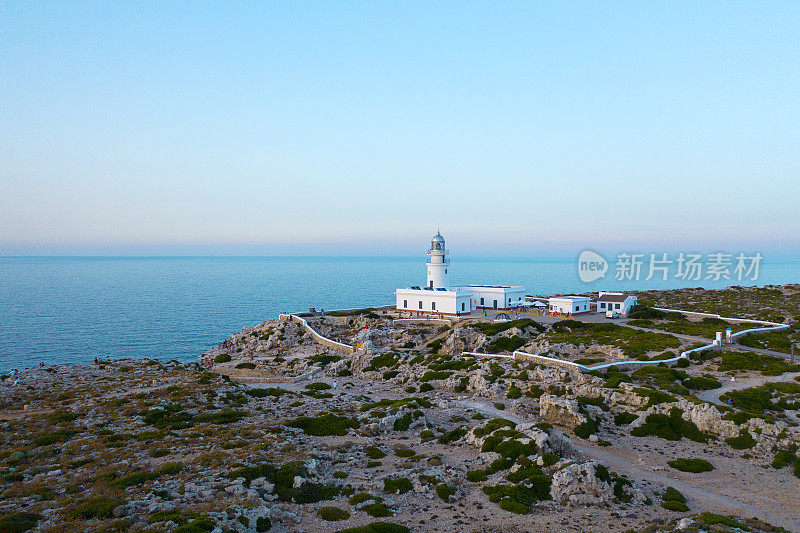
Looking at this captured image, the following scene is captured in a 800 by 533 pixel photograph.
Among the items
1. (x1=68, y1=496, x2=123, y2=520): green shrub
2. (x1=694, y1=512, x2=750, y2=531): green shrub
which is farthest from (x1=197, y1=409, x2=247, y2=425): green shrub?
(x1=694, y1=512, x2=750, y2=531): green shrub

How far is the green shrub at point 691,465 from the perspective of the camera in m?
20.7

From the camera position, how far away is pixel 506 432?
23.0 m

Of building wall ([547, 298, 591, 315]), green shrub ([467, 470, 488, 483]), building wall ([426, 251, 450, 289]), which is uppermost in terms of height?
building wall ([426, 251, 450, 289])

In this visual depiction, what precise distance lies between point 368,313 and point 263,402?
118 ft

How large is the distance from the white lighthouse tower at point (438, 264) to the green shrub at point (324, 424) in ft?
141

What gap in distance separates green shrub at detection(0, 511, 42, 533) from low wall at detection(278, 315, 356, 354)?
122ft

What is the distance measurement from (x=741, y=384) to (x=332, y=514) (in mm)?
30417

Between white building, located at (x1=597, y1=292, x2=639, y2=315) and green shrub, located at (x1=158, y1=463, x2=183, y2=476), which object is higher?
white building, located at (x1=597, y1=292, x2=639, y2=315)

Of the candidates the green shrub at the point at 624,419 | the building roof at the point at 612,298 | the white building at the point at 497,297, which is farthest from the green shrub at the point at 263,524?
the building roof at the point at 612,298

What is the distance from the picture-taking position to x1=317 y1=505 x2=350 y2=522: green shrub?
1611 cm

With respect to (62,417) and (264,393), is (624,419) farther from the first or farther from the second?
(62,417)

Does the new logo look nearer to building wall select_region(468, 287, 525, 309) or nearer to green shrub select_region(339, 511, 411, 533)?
building wall select_region(468, 287, 525, 309)

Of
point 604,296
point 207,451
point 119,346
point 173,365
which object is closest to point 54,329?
point 119,346

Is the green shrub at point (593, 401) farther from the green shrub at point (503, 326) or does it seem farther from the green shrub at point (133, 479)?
the green shrub at point (133, 479)
